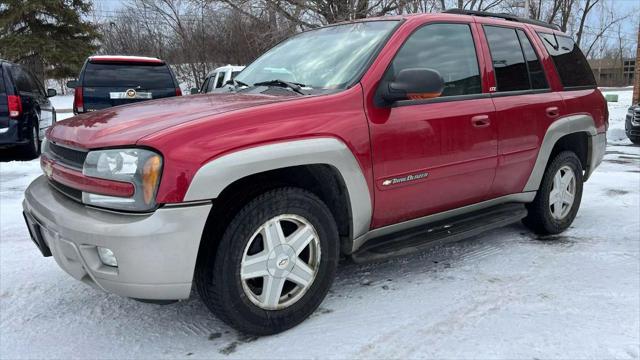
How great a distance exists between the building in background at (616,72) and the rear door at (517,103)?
206 feet

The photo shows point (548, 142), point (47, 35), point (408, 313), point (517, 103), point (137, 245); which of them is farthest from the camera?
point (47, 35)

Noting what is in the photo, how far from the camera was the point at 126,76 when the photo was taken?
847 cm

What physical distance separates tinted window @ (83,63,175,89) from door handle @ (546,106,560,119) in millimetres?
6468

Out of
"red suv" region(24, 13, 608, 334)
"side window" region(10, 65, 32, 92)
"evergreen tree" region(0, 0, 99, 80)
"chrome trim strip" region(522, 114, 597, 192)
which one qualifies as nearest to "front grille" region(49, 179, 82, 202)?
"red suv" region(24, 13, 608, 334)

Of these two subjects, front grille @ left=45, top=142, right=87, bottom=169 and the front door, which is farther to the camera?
the front door

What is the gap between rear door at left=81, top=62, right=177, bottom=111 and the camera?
27.2ft

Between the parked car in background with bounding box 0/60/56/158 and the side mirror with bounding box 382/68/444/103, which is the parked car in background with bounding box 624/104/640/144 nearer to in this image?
the side mirror with bounding box 382/68/444/103

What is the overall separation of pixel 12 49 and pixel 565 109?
112 ft

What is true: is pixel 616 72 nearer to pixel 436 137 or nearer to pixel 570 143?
pixel 570 143

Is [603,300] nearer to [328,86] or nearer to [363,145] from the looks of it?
[363,145]

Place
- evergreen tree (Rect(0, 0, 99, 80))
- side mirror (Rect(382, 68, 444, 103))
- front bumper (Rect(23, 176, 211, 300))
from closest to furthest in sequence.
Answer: front bumper (Rect(23, 176, 211, 300)) → side mirror (Rect(382, 68, 444, 103)) → evergreen tree (Rect(0, 0, 99, 80))

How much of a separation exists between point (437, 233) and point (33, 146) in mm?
7571

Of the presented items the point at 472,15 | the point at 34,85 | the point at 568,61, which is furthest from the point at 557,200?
the point at 34,85

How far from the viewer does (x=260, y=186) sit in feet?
8.39
